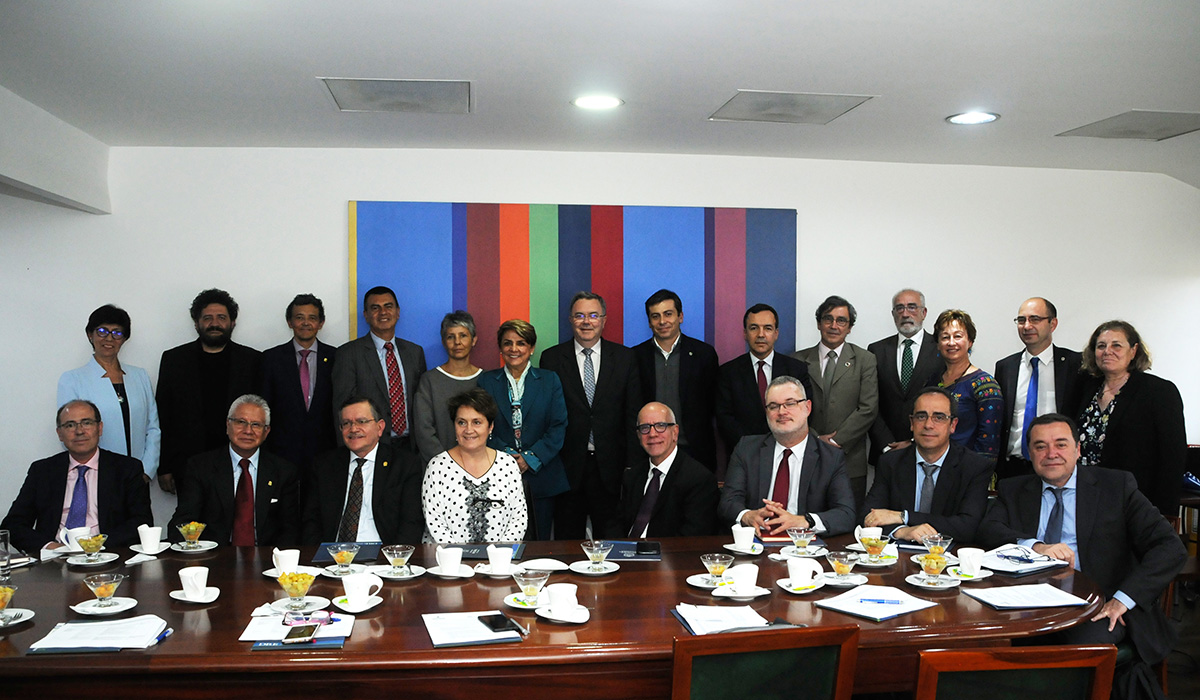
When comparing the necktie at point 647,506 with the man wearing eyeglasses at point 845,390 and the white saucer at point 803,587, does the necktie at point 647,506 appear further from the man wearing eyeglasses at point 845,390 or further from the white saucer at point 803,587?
the man wearing eyeglasses at point 845,390

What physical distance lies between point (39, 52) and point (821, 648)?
4.08 meters

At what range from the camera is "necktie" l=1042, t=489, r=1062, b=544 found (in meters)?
3.50

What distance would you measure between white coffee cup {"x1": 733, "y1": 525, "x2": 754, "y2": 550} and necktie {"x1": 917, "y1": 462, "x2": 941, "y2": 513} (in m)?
1.04

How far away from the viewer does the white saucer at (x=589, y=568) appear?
2.96m

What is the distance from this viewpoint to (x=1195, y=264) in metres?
6.74

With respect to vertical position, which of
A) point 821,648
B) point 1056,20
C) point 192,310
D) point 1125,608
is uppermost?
point 1056,20

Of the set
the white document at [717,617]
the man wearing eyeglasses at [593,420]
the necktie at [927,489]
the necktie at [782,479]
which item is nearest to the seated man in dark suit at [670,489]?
the necktie at [782,479]

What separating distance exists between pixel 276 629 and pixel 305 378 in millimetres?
3197

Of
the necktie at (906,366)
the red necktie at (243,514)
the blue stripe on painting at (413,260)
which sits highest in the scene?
the blue stripe on painting at (413,260)

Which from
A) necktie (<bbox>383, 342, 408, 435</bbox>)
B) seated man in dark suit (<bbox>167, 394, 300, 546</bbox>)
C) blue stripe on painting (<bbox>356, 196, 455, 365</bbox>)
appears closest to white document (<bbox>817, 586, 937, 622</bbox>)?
seated man in dark suit (<bbox>167, 394, 300, 546</bbox>)

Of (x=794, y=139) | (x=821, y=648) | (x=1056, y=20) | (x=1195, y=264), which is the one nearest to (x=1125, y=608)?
(x=821, y=648)

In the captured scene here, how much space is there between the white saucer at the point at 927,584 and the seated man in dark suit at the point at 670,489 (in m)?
1.28

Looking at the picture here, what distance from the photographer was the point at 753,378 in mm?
5293

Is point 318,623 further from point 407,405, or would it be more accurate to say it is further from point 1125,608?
point 407,405
